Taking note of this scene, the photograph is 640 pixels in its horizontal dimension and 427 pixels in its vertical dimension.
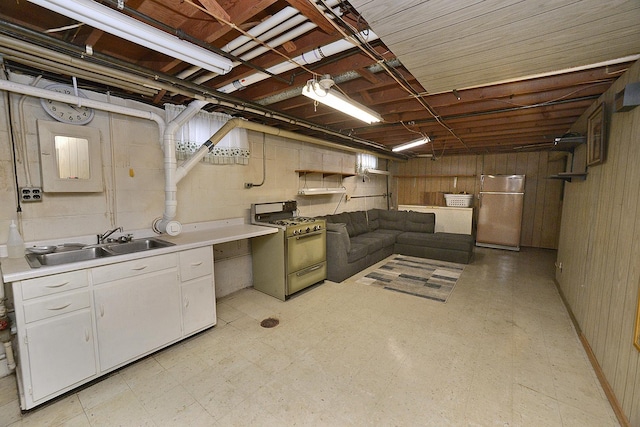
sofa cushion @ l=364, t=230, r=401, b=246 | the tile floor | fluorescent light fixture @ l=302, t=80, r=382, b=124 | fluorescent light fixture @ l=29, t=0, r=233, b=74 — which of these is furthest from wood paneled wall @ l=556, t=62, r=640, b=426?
fluorescent light fixture @ l=29, t=0, r=233, b=74

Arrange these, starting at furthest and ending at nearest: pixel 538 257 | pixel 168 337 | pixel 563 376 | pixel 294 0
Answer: pixel 538 257, pixel 168 337, pixel 563 376, pixel 294 0

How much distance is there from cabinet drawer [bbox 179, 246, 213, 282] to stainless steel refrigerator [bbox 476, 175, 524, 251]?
20.2ft

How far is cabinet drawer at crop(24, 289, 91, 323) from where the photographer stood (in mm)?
1682

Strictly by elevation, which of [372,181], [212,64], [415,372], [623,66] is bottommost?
[415,372]

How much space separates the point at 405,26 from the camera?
1.44m

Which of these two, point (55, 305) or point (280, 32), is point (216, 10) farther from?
point (55, 305)

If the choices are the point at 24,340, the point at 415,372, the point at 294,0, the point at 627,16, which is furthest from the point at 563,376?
the point at 24,340

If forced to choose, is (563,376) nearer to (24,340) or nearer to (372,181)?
(24,340)

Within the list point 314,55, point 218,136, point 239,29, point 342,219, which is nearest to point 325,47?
point 314,55

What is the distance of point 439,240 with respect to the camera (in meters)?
5.15

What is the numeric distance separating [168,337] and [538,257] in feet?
21.8

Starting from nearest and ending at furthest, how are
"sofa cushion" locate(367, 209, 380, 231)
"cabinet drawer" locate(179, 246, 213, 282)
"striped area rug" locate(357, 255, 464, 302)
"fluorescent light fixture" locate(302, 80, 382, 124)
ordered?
"fluorescent light fixture" locate(302, 80, 382, 124)
"cabinet drawer" locate(179, 246, 213, 282)
"striped area rug" locate(357, 255, 464, 302)
"sofa cushion" locate(367, 209, 380, 231)

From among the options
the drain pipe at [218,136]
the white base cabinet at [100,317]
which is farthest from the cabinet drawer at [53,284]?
the drain pipe at [218,136]

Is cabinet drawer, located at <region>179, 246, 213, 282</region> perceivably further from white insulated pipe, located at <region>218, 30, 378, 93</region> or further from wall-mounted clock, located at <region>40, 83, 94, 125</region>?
white insulated pipe, located at <region>218, 30, 378, 93</region>
